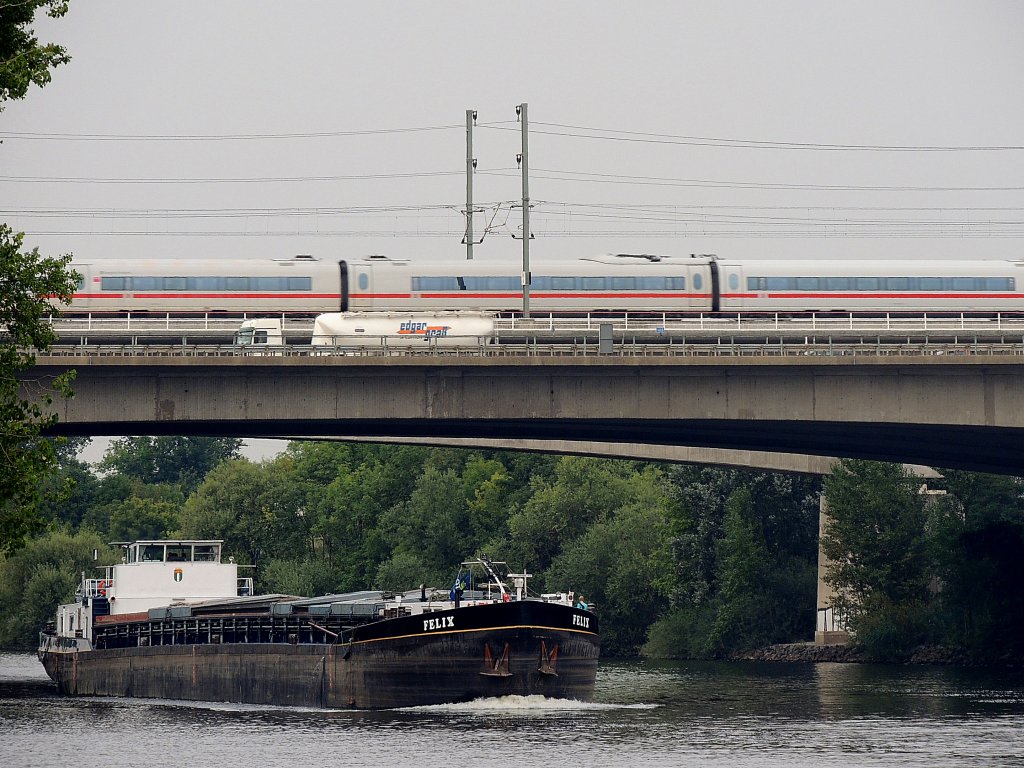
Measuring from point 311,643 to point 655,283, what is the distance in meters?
25.8

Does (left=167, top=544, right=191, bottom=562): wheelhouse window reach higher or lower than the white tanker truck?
lower

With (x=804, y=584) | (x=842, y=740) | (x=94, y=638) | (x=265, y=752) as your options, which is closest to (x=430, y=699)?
(x=265, y=752)

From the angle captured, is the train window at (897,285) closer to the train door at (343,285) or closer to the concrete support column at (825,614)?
the concrete support column at (825,614)

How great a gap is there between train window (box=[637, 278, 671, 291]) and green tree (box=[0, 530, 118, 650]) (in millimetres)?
63661

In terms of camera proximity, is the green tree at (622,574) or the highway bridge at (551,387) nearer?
the highway bridge at (551,387)

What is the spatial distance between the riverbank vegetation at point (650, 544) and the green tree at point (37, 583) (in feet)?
0.53

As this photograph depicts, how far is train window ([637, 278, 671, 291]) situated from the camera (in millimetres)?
77625

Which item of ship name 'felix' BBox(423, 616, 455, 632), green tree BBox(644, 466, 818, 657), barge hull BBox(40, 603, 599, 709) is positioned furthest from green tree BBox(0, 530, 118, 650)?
ship name 'felix' BBox(423, 616, 455, 632)

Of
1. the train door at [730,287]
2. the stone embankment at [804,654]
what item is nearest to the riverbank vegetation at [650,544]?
the stone embankment at [804,654]

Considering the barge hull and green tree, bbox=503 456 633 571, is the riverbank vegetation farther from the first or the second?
the barge hull

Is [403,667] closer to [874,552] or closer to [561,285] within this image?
[561,285]

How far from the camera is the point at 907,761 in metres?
43.6

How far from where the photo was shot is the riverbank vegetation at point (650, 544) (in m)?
95.0

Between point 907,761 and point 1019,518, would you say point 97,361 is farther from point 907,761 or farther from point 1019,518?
point 1019,518
